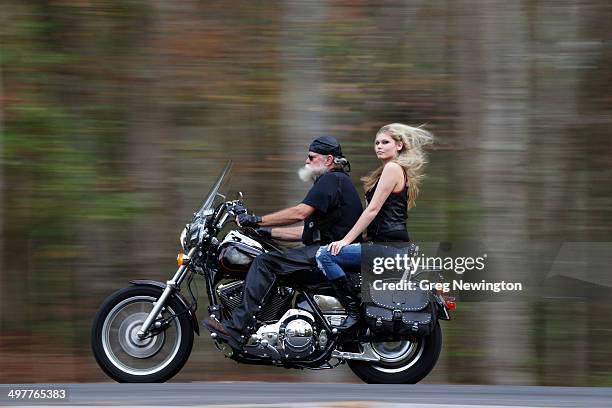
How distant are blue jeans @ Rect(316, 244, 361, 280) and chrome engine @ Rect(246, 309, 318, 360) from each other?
0.42 m

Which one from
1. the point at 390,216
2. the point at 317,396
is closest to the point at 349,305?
the point at 390,216

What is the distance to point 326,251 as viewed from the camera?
698 centimetres

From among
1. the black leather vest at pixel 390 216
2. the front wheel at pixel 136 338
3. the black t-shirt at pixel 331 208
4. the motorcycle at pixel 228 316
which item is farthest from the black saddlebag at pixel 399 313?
the front wheel at pixel 136 338

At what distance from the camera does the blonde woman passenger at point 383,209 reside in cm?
698

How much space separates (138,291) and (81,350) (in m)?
3.22

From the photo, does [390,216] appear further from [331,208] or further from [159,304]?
[159,304]

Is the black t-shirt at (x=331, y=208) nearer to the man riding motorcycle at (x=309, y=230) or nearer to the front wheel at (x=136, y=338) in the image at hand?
the man riding motorcycle at (x=309, y=230)

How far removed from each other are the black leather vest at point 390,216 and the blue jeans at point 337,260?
20 centimetres

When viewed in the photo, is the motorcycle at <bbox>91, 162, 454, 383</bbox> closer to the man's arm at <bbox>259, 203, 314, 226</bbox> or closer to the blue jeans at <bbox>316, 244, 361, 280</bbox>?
the blue jeans at <bbox>316, 244, 361, 280</bbox>

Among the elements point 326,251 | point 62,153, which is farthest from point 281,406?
point 62,153

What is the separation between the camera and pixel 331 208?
7.09 meters

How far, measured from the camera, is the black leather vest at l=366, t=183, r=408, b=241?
7102mm

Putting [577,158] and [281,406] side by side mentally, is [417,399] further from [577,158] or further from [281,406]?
[577,158]

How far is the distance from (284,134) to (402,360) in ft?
10.2
